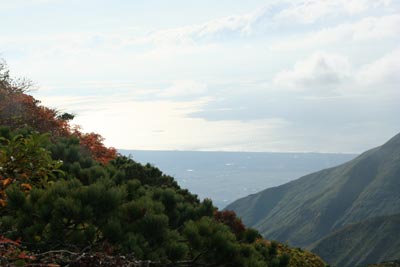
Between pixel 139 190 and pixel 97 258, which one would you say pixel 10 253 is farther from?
pixel 139 190

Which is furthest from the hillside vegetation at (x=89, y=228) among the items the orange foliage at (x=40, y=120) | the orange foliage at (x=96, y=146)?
the orange foliage at (x=96, y=146)

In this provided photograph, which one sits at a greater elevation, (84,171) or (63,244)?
(84,171)

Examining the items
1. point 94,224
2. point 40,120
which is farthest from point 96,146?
point 94,224

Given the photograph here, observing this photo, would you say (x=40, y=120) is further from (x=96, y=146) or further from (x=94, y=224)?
(x=94, y=224)

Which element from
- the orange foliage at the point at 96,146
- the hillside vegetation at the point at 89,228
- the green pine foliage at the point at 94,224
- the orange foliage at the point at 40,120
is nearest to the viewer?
the hillside vegetation at the point at 89,228

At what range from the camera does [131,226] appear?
7.48 meters

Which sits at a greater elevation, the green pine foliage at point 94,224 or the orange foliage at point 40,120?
the orange foliage at point 40,120

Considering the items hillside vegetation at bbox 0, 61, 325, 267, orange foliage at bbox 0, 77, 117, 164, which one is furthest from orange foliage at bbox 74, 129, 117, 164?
hillside vegetation at bbox 0, 61, 325, 267

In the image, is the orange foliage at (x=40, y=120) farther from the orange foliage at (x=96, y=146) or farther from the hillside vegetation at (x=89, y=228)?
the hillside vegetation at (x=89, y=228)

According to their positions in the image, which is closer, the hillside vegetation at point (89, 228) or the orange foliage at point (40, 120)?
the hillside vegetation at point (89, 228)

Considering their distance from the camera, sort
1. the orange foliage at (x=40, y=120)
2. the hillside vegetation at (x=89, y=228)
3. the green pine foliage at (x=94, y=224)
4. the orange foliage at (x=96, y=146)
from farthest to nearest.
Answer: the orange foliage at (x=96, y=146), the orange foliage at (x=40, y=120), the green pine foliage at (x=94, y=224), the hillside vegetation at (x=89, y=228)

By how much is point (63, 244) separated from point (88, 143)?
21647 millimetres

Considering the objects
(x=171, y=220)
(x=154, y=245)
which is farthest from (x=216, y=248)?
(x=171, y=220)

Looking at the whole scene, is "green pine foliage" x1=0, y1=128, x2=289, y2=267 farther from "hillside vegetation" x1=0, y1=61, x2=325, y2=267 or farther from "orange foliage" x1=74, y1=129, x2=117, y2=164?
"orange foliage" x1=74, y1=129, x2=117, y2=164
